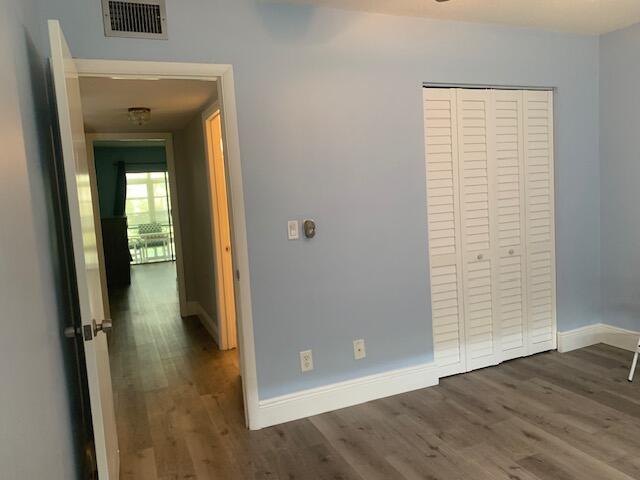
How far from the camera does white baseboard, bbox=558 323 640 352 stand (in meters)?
3.77

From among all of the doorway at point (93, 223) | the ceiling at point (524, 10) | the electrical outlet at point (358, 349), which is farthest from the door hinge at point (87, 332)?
the ceiling at point (524, 10)

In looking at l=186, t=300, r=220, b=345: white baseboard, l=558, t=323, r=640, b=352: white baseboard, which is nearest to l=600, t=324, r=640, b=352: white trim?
l=558, t=323, r=640, b=352: white baseboard

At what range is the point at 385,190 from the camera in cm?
307

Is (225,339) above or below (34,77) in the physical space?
below

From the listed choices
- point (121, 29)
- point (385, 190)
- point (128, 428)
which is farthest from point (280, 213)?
point (128, 428)

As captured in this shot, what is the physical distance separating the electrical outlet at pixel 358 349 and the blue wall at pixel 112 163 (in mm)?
7702

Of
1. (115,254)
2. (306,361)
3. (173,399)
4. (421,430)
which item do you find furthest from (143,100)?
(115,254)

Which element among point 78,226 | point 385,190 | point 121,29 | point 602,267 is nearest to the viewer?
point 78,226

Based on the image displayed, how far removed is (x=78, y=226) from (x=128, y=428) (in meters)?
1.70

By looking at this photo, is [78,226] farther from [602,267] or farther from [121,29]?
[602,267]

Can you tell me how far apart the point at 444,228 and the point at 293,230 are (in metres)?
1.09

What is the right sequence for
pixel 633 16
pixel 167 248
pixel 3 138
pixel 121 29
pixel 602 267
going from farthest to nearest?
pixel 167 248
pixel 602 267
pixel 633 16
pixel 121 29
pixel 3 138

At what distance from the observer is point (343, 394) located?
3031 millimetres

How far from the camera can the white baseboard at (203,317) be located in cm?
464
